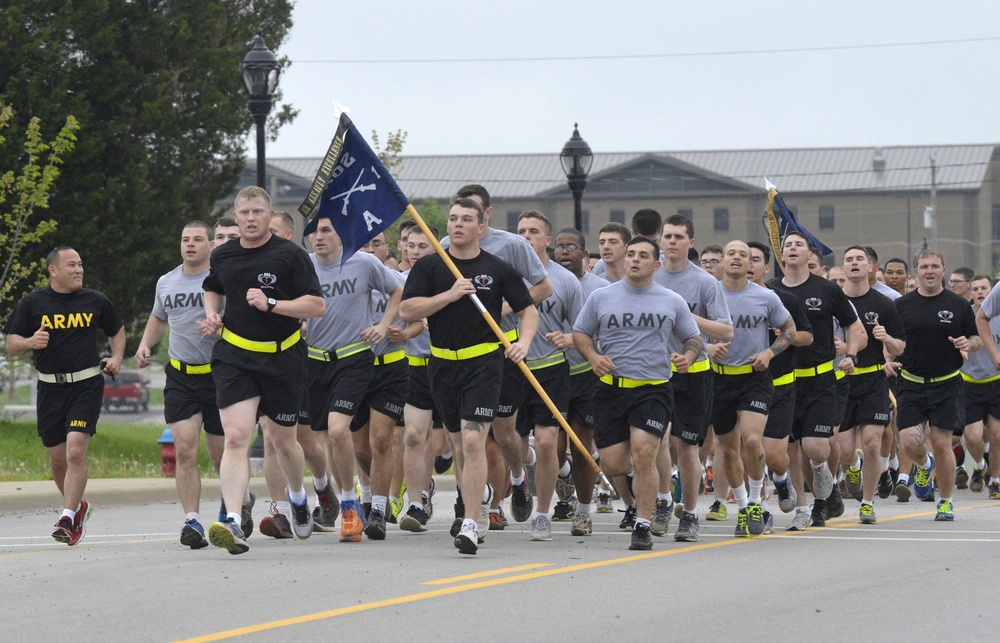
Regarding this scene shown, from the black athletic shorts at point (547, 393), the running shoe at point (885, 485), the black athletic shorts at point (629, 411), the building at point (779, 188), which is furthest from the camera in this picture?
the building at point (779, 188)

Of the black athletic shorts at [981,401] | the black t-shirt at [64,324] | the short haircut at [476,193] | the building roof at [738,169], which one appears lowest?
the black athletic shorts at [981,401]

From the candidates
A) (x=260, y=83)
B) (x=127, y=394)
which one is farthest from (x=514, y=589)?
(x=127, y=394)

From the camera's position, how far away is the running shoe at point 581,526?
479 inches

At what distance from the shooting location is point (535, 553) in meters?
10.7

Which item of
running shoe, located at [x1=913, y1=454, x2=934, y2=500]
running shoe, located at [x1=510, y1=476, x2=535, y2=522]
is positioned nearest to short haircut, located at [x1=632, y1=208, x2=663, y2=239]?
running shoe, located at [x1=510, y1=476, x2=535, y2=522]

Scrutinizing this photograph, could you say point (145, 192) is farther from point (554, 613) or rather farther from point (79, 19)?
point (554, 613)

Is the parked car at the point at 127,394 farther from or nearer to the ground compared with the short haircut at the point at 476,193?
farther from the ground

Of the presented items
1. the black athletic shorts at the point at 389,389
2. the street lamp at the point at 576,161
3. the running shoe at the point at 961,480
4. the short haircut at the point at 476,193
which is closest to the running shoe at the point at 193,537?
the black athletic shorts at the point at 389,389

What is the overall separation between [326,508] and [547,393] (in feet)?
6.34

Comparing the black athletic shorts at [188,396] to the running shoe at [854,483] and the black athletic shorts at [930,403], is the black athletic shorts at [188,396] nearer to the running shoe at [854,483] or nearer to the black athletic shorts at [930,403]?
the black athletic shorts at [930,403]

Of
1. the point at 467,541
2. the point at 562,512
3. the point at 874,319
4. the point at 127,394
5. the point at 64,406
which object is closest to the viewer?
the point at 467,541

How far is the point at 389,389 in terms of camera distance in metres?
12.7

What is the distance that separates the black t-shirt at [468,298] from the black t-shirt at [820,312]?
3198mm

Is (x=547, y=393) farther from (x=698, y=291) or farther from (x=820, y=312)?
(x=820, y=312)
